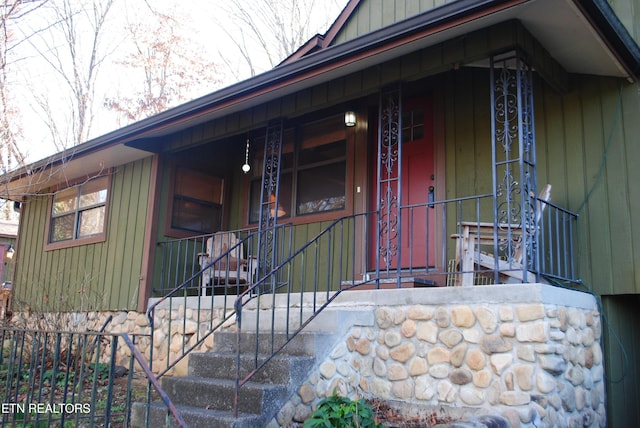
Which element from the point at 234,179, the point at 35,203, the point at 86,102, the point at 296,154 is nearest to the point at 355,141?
the point at 296,154

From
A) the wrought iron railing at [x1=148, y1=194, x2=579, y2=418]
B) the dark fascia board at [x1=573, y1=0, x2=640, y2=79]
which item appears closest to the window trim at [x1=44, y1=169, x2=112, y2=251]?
the wrought iron railing at [x1=148, y1=194, x2=579, y2=418]

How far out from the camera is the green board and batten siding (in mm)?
7594

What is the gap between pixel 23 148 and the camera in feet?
27.9

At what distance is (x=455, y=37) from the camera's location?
467 cm

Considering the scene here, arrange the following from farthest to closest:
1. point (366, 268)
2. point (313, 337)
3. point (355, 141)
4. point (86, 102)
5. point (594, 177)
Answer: point (86, 102) → point (355, 141) → point (366, 268) → point (594, 177) → point (313, 337)

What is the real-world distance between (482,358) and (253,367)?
170 cm

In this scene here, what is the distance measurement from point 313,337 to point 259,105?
3.05 metres

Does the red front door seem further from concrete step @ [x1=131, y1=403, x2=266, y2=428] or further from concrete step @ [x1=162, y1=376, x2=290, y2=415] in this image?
concrete step @ [x1=131, y1=403, x2=266, y2=428]

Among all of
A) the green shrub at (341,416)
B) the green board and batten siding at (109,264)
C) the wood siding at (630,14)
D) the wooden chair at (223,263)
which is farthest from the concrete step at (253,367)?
the wood siding at (630,14)

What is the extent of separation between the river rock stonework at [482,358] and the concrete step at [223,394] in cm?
15

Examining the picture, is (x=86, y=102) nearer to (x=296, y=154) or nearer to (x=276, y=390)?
(x=296, y=154)

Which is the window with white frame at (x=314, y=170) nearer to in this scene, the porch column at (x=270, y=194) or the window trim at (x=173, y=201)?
the porch column at (x=270, y=194)

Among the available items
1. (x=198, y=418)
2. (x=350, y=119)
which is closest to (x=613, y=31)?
(x=350, y=119)

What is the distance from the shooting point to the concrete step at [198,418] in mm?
3734
